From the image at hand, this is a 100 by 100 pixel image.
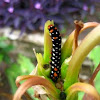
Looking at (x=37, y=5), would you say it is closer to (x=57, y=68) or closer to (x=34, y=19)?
(x=34, y=19)

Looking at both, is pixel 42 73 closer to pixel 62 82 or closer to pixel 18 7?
pixel 62 82

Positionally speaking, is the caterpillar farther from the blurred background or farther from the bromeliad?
the blurred background

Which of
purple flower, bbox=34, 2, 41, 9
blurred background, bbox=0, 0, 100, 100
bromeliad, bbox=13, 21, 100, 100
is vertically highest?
bromeliad, bbox=13, 21, 100, 100

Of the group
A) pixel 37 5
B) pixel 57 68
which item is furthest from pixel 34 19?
pixel 57 68

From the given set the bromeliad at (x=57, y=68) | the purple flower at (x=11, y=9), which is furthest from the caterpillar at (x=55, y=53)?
the purple flower at (x=11, y=9)

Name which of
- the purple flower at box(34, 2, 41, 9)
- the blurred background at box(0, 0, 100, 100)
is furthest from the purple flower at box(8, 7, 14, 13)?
the purple flower at box(34, 2, 41, 9)

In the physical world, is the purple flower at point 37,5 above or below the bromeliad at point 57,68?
below

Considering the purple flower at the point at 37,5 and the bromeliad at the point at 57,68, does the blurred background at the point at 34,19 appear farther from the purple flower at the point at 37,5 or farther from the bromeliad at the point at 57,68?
the bromeliad at the point at 57,68

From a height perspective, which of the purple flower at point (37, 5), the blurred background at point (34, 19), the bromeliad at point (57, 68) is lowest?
the blurred background at point (34, 19)
